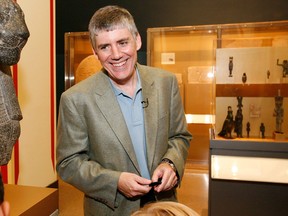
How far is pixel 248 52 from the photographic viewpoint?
3.09 m

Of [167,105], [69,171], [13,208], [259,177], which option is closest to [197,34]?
[259,177]

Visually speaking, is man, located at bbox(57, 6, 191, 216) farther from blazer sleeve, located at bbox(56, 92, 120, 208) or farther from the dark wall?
the dark wall

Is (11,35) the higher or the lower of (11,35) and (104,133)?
the higher

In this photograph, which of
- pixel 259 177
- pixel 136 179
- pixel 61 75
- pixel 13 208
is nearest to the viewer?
pixel 13 208

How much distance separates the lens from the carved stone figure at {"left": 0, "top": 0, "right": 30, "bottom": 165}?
0.64 m

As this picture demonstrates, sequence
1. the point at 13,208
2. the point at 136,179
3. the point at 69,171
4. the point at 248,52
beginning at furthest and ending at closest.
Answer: the point at 248,52 < the point at 69,171 < the point at 136,179 < the point at 13,208

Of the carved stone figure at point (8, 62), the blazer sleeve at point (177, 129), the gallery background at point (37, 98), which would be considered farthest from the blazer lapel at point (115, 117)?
the gallery background at point (37, 98)

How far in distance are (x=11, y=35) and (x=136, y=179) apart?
820mm

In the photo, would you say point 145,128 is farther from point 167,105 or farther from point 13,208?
point 13,208

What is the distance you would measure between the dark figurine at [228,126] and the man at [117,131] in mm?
1627

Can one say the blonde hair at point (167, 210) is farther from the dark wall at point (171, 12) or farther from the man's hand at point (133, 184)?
the dark wall at point (171, 12)

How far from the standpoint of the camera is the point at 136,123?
4.75 feet

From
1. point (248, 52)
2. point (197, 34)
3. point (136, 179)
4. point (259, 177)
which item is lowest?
point (259, 177)

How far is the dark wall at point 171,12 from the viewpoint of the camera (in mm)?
4703
